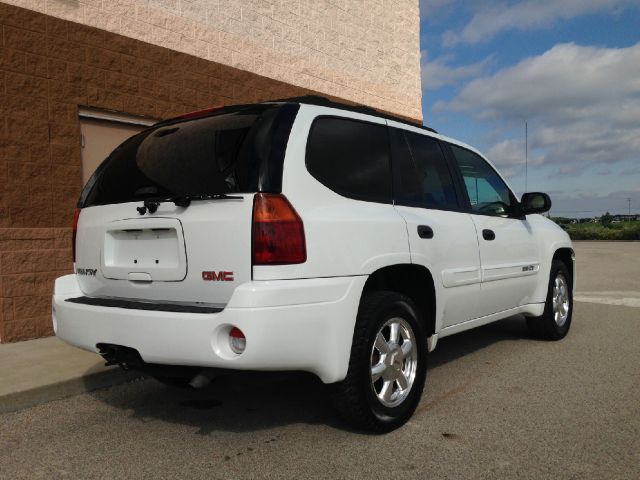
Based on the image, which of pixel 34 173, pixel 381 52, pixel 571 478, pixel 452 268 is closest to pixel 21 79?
pixel 34 173

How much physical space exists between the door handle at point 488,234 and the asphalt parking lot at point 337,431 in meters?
1.12

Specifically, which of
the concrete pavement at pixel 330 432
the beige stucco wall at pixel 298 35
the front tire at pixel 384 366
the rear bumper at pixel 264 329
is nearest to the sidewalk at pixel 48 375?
the concrete pavement at pixel 330 432

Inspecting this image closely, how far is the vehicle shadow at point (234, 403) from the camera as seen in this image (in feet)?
11.5

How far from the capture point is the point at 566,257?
6645mm

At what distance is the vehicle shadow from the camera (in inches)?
139

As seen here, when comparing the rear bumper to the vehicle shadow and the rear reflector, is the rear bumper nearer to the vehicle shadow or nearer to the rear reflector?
the rear reflector

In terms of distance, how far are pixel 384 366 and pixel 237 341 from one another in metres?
1.05

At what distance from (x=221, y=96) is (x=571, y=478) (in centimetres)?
748

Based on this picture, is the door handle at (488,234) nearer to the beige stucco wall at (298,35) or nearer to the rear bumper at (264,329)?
the rear bumper at (264,329)

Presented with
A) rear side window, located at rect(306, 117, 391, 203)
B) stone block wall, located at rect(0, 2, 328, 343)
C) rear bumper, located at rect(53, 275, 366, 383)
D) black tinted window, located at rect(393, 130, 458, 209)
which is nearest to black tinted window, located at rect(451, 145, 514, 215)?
black tinted window, located at rect(393, 130, 458, 209)

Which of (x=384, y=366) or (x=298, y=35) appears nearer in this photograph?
(x=384, y=366)

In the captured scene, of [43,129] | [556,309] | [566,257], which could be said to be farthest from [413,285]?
[43,129]

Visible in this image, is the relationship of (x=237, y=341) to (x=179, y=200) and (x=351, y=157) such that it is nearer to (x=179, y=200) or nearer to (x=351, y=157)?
(x=179, y=200)

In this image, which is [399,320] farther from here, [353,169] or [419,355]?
[353,169]
